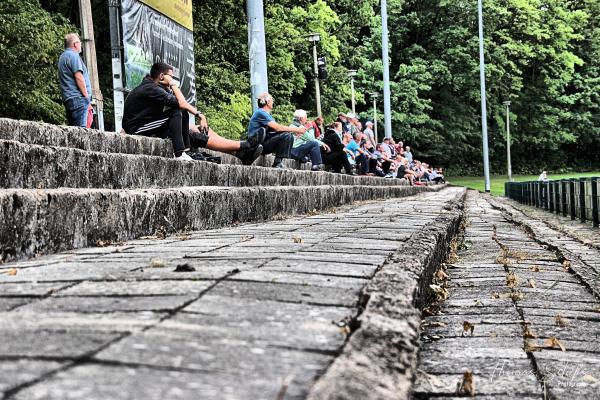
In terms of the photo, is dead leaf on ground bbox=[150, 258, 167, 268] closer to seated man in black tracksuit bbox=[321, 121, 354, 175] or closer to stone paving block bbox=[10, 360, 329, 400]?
stone paving block bbox=[10, 360, 329, 400]

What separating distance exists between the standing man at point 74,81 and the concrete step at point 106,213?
327 centimetres

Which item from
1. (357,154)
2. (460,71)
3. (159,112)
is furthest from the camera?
(460,71)

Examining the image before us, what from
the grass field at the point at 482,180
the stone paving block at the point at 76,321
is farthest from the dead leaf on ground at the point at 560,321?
the grass field at the point at 482,180

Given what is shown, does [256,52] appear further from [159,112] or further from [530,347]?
[530,347]

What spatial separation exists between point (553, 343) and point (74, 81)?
762 cm

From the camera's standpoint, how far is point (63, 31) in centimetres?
1681

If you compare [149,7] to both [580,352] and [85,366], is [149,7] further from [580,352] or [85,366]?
[85,366]

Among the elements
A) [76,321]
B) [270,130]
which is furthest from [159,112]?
[76,321]

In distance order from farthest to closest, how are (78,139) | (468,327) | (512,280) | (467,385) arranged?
(78,139)
(512,280)
(468,327)
(467,385)

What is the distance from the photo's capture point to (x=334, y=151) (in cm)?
1672

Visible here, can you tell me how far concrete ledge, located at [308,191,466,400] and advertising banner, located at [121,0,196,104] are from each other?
6986 millimetres

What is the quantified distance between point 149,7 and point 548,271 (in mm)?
6269

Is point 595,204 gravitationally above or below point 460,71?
below

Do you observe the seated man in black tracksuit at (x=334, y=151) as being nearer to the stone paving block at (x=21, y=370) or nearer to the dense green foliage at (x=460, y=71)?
the dense green foliage at (x=460, y=71)
